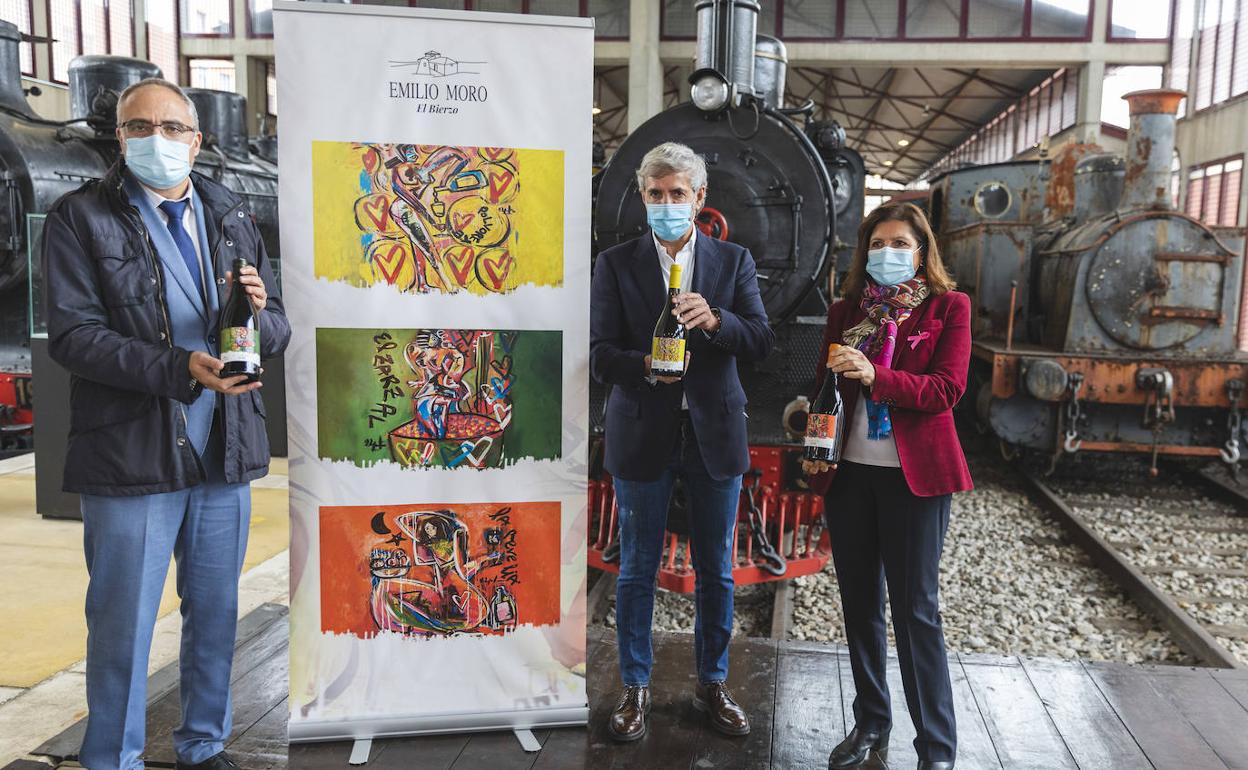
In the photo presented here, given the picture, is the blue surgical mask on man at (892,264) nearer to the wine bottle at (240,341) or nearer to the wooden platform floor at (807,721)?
the wooden platform floor at (807,721)

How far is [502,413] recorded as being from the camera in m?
2.65

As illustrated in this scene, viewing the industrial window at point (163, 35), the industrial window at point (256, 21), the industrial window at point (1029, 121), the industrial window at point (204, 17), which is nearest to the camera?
the industrial window at point (1029, 121)

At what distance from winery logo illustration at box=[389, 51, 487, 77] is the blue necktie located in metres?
0.67

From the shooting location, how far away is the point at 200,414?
2270 mm

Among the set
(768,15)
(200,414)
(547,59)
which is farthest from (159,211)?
(768,15)

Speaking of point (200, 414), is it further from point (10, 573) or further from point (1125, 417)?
point (1125, 417)

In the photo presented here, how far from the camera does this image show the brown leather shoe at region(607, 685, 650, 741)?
2.68m

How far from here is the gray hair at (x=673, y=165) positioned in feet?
8.28

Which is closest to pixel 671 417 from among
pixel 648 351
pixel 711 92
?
pixel 648 351

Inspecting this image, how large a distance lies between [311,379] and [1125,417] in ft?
20.3

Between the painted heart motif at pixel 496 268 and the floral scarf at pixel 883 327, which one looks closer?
the floral scarf at pixel 883 327

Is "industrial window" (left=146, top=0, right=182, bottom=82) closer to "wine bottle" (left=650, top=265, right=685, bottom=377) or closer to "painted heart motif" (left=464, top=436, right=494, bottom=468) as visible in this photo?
"painted heart motif" (left=464, top=436, right=494, bottom=468)

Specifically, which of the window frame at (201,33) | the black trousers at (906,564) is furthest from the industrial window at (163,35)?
the black trousers at (906,564)

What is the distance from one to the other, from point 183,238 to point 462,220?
2.33 ft
